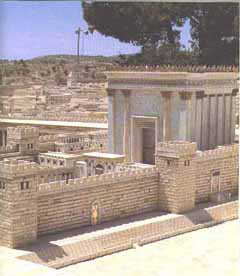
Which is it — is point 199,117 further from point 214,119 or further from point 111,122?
point 111,122

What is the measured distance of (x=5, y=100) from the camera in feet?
154

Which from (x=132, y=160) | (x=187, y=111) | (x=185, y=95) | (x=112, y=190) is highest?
(x=185, y=95)

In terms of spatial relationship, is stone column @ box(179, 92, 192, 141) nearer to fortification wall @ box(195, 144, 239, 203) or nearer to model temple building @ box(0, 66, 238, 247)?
model temple building @ box(0, 66, 238, 247)

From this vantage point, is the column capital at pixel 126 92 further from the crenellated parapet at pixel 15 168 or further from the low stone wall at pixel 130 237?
the crenellated parapet at pixel 15 168

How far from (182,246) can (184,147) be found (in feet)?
11.1

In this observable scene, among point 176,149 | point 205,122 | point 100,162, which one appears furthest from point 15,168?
point 205,122

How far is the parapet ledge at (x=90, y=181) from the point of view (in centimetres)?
1535

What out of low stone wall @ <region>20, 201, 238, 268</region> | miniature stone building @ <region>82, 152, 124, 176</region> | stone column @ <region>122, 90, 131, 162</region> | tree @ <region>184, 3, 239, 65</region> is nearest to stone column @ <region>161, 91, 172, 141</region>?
stone column @ <region>122, 90, 131, 162</region>

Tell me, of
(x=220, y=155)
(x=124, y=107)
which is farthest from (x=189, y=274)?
(x=124, y=107)

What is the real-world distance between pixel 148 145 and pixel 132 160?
0.75m

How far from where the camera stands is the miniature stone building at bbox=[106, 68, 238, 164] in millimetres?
20641

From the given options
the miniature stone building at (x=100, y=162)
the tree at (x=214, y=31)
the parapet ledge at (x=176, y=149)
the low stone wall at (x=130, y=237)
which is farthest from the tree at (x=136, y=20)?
the low stone wall at (x=130, y=237)

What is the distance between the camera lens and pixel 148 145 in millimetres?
21812

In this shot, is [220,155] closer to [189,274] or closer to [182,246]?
[182,246]
